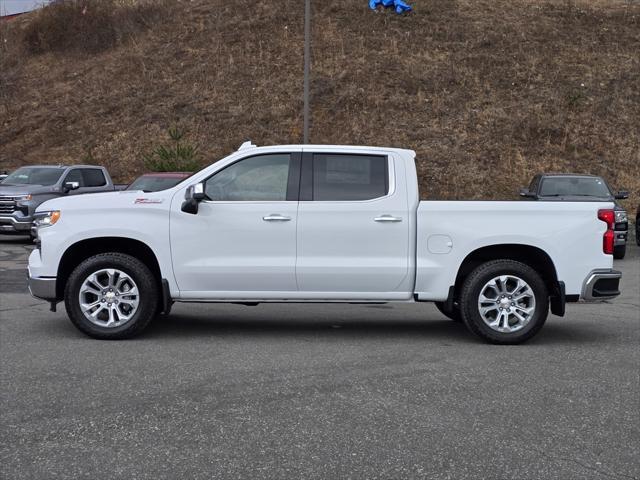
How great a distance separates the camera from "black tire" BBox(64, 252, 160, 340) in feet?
26.2

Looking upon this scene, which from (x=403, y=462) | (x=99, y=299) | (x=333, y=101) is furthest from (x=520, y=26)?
(x=403, y=462)

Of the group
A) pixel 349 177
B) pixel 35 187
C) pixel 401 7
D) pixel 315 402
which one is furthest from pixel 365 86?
pixel 315 402

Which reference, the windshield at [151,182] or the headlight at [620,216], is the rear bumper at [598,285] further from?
the windshield at [151,182]

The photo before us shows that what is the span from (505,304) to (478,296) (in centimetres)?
29

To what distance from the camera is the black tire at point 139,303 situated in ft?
26.2

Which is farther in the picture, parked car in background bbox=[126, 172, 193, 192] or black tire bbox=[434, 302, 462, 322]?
parked car in background bbox=[126, 172, 193, 192]

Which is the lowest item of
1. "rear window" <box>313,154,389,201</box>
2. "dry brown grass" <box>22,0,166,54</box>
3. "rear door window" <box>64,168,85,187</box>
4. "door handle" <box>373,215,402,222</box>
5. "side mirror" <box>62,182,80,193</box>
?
"side mirror" <box>62,182,80,193</box>

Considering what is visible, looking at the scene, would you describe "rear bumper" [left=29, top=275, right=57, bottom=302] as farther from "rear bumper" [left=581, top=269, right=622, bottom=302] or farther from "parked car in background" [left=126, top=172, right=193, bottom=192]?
"parked car in background" [left=126, top=172, right=193, bottom=192]

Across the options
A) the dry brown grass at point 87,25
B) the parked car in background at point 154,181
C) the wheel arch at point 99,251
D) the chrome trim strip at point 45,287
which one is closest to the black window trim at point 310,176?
the wheel arch at point 99,251

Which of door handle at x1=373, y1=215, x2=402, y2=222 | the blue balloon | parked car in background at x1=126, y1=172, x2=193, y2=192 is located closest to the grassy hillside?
the blue balloon

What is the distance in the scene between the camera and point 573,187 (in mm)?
18688

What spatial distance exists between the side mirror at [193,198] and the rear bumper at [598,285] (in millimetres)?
3828

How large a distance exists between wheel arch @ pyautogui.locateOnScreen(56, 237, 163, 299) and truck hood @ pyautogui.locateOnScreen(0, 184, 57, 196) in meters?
11.3

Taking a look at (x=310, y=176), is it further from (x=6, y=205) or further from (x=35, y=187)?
(x=35, y=187)
